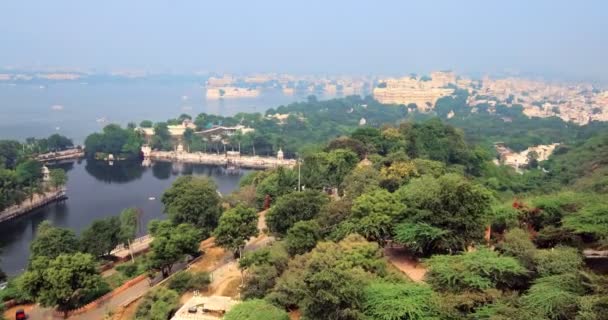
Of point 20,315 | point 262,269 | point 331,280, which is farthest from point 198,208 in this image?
point 331,280

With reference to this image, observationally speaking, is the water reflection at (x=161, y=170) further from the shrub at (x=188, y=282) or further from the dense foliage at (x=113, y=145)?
the shrub at (x=188, y=282)

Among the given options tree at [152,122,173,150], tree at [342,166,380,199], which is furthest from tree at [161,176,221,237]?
tree at [152,122,173,150]

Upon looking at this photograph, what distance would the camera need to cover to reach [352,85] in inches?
3543

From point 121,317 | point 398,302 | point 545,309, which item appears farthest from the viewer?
point 121,317

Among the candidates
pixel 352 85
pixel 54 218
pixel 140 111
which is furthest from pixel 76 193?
pixel 352 85

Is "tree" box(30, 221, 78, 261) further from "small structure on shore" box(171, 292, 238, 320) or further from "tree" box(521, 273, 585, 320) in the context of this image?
"tree" box(521, 273, 585, 320)

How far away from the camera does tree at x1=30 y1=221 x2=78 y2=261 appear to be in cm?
1177

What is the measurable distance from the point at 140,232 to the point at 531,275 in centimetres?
1304

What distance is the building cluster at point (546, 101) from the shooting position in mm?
47281

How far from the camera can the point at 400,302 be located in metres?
6.67

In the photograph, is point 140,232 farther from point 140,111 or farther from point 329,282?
point 140,111

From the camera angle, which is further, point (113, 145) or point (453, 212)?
point (113, 145)

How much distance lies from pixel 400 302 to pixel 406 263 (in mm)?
2773

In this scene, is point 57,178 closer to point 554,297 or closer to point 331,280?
point 331,280
